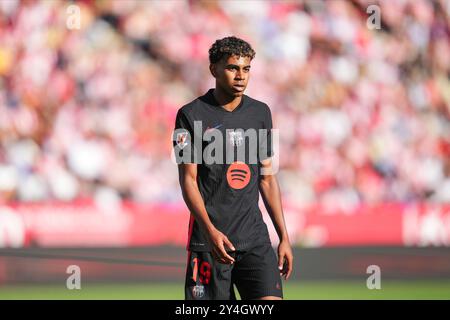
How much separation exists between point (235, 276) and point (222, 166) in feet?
1.85

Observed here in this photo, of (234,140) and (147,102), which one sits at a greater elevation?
(147,102)

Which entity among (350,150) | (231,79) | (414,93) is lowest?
(231,79)

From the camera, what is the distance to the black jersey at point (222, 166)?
4562 mm

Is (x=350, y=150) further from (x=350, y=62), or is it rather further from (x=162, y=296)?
(x=162, y=296)

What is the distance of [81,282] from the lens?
986 cm

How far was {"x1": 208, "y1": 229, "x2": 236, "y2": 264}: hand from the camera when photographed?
438 centimetres

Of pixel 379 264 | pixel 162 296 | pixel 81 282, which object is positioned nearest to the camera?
pixel 162 296

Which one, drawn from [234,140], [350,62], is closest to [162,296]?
[234,140]

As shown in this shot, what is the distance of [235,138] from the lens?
456 centimetres

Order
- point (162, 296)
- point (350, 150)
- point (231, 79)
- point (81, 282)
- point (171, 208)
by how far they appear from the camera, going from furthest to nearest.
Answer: point (350, 150), point (171, 208), point (81, 282), point (162, 296), point (231, 79)

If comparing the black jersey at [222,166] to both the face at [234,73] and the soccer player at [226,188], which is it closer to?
the soccer player at [226,188]

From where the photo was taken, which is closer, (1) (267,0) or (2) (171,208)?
(2) (171,208)

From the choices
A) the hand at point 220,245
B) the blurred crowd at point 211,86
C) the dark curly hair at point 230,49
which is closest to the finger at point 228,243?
the hand at point 220,245

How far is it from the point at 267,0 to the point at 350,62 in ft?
5.14
